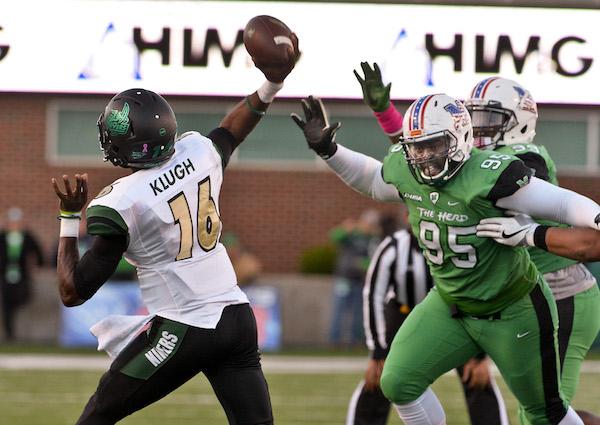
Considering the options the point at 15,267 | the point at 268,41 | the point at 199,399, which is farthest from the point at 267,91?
the point at 15,267

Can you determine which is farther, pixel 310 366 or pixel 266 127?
pixel 266 127

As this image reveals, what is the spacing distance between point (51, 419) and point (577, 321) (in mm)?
3710

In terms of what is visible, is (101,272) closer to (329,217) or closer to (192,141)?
(192,141)

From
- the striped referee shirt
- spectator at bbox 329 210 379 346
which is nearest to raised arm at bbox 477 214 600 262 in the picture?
the striped referee shirt

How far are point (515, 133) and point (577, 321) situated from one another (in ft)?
3.07

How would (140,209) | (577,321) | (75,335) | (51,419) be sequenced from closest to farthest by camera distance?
(140,209)
(577,321)
(51,419)
(75,335)

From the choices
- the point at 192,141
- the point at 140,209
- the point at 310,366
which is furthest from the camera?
the point at 310,366

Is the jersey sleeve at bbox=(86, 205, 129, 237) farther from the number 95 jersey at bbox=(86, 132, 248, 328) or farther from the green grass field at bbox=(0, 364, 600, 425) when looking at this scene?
the green grass field at bbox=(0, 364, 600, 425)

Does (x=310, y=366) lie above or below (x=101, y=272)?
below

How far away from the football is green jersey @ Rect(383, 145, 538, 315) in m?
0.76

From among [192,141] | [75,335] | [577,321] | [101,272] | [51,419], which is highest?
[192,141]

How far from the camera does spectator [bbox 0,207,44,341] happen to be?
1357 centimetres

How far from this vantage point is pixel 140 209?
4605mm

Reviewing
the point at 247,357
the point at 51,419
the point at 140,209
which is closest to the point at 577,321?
the point at 247,357
